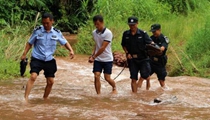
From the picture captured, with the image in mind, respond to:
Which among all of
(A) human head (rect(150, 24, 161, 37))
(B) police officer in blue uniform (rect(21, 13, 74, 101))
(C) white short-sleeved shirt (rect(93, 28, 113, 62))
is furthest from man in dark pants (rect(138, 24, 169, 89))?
(B) police officer in blue uniform (rect(21, 13, 74, 101))

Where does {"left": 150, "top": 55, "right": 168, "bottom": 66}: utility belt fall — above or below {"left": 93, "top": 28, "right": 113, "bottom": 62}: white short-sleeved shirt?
below

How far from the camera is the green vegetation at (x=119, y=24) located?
11.4 m

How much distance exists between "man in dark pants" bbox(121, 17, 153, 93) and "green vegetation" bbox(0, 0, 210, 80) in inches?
125

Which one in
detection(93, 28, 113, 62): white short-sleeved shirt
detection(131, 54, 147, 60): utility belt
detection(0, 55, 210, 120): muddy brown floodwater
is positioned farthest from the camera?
detection(131, 54, 147, 60): utility belt

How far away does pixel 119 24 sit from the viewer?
609 inches

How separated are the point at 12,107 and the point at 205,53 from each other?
6.32 meters

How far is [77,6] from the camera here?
21.6 metres

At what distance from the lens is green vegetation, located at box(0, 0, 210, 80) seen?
448 inches

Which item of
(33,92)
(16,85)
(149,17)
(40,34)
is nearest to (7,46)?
(16,85)

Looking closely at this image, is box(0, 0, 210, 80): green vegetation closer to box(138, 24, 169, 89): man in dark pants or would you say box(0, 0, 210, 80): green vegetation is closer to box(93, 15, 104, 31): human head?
box(138, 24, 169, 89): man in dark pants

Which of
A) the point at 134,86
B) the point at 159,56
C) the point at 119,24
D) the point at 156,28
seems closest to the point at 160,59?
the point at 159,56

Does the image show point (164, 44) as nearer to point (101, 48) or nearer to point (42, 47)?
point (101, 48)

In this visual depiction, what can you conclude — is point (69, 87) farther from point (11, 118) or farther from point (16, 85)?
point (11, 118)

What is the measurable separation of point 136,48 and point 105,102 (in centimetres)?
123
